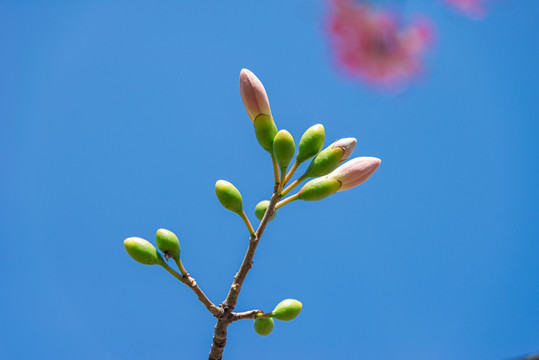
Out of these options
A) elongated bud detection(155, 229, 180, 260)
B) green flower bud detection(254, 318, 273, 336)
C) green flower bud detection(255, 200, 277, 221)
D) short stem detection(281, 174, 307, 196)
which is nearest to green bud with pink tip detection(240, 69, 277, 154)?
short stem detection(281, 174, 307, 196)

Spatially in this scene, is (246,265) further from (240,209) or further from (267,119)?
(267,119)

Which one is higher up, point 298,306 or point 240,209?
point 240,209

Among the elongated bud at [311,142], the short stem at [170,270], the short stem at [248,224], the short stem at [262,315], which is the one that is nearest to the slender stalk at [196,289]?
the short stem at [170,270]

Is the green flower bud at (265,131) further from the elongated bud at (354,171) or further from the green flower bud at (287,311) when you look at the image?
the green flower bud at (287,311)

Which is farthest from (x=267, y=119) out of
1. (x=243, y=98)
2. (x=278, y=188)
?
(x=278, y=188)

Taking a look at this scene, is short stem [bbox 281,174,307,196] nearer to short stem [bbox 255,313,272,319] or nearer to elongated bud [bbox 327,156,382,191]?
elongated bud [bbox 327,156,382,191]
